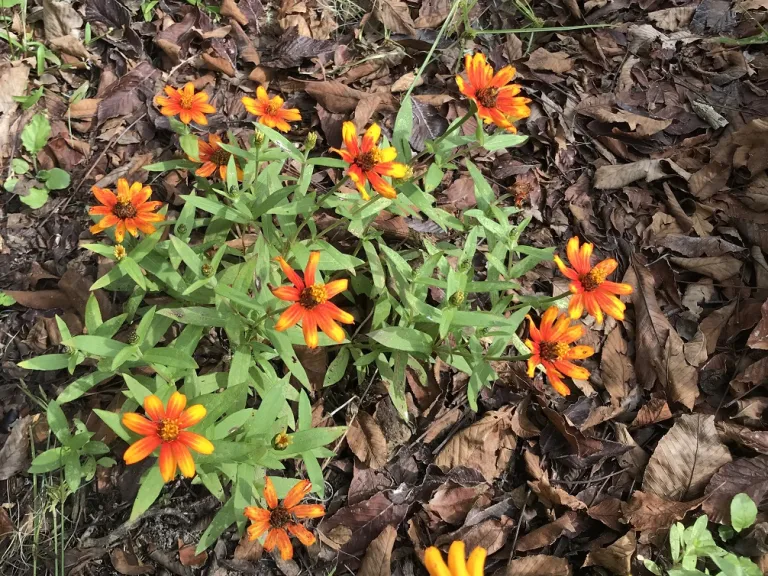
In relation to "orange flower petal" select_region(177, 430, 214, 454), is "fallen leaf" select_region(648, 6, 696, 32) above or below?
above

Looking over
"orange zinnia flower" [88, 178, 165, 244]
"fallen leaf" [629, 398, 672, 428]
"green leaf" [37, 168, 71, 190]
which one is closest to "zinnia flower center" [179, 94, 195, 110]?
"orange zinnia flower" [88, 178, 165, 244]

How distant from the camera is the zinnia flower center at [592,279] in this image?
2.01 m

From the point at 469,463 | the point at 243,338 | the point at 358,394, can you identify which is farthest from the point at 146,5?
the point at 469,463

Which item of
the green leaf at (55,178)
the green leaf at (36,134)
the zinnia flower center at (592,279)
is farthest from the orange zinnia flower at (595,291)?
the green leaf at (36,134)

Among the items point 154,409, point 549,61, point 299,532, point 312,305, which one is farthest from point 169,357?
point 549,61

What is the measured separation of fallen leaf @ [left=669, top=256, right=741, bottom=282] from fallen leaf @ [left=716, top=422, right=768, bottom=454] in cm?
81

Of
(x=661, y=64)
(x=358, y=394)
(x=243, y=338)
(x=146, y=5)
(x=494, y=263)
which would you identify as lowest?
(x=358, y=394)

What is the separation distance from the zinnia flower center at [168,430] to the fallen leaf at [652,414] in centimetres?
204

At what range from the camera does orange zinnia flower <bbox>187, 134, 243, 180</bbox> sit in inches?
96.8

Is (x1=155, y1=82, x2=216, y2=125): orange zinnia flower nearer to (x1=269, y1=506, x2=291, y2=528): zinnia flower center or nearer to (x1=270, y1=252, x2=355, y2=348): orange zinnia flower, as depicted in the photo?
(x1=270, y1=252, x2=355, y2=348): orange zinnia flower

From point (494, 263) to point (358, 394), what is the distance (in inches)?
34.6

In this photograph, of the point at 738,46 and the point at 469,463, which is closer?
the point at 469,463

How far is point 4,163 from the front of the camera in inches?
121

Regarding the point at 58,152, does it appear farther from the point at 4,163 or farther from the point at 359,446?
the point at 359,446
